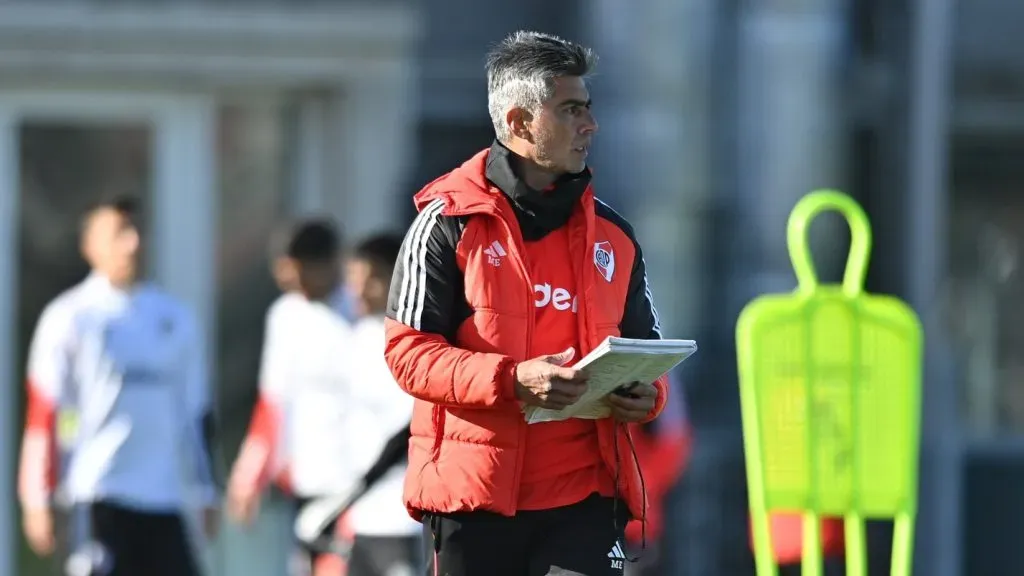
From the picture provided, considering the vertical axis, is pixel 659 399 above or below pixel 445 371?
below

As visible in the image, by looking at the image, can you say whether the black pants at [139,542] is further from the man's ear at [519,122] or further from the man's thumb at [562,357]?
the man's thumb at [562,357]

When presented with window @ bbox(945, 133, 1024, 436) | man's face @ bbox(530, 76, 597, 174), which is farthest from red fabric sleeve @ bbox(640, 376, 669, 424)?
window @ bbox(945, 133, 1024, 436)

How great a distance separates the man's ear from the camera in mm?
5129

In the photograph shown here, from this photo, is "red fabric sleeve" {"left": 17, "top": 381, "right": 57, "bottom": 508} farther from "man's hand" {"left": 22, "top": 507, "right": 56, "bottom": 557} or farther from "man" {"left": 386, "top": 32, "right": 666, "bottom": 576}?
"man" {"left": 386, "top": 32, "right": 666, "bottom": 576}

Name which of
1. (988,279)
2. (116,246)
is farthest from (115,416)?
(988,279)

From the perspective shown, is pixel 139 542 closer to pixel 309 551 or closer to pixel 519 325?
pixel 309 551

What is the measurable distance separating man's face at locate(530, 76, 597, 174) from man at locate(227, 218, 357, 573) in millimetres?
3409

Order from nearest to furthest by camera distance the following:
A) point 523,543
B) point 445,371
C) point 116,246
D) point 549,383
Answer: point 549,383
point 445,371
point 523,543
point 116,246

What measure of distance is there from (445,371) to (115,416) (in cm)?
394

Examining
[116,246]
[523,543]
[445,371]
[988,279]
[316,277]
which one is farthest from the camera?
[988,279]

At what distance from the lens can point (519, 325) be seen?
16.4 ft

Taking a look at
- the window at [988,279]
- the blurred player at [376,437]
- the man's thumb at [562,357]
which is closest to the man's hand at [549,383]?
the man's thumb at [562,357]

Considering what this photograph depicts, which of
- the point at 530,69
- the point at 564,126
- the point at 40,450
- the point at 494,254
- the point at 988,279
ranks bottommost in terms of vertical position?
the point at 40,450

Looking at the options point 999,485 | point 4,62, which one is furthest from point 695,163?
point 4,62
